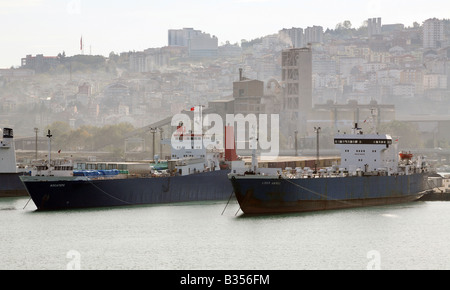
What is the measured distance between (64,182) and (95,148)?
9436 cm

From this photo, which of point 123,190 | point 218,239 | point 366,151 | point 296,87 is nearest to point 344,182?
point 366,151

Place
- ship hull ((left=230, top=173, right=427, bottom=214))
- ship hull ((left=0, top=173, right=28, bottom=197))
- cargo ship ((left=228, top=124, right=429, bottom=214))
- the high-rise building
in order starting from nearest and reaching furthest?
ship hull ((left=230, top=173, right=427, bottom=214)) < cargo ship ((left=228, top=124, right=429, bottom=214)) < ship hull ((left=0, top=173, right=28, bottom=197)) < the high-rise building

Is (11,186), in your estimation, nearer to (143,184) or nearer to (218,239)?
(143,184)

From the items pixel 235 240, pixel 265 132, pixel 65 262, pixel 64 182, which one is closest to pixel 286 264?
pixel 235 240

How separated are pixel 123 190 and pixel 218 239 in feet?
48.8

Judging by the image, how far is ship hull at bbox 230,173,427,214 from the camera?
5431 cm

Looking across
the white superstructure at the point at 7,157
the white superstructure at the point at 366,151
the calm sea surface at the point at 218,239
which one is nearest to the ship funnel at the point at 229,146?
the white superstructure at the point at 366,151

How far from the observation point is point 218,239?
151 feet

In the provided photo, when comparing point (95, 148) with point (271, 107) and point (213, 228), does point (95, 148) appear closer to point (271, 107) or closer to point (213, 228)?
point (271, 107)

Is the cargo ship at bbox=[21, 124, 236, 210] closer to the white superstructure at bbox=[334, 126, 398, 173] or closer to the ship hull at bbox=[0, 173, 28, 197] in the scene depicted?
the ship hull at bbox=[0, 173, 28, 197]

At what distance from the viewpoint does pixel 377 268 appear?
39.1 meters

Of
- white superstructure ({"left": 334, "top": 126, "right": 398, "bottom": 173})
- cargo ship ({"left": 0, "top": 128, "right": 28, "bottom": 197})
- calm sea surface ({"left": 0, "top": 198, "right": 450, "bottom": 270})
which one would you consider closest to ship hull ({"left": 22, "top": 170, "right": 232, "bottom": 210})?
calm sea surface ({"left": 0, "top": 198, "right": 450, "bottom": 270})

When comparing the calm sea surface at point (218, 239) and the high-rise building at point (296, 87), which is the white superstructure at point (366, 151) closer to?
the calm sea surface at point (218, 239)
